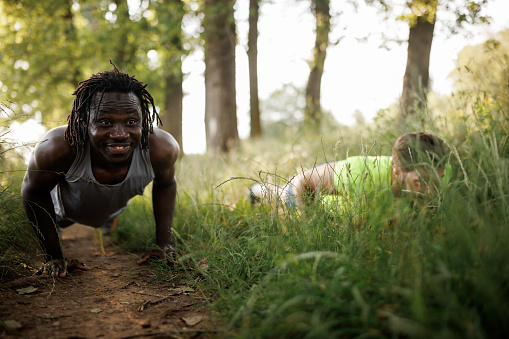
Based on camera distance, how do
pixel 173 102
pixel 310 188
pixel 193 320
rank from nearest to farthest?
pixel 193 320
pixel 310 188
pixel 173 102

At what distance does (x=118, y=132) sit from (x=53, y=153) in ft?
1.43

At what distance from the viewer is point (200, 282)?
6.96ft

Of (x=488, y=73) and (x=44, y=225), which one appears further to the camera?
(x=488, y=73)

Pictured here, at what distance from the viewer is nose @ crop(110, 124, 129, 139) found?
2262mm

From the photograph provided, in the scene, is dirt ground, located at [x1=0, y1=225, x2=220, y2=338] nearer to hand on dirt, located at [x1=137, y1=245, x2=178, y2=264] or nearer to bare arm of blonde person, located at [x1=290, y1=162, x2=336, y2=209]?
hand on dirt, located at [x1=137, y1=245, x2=178, y2=264]

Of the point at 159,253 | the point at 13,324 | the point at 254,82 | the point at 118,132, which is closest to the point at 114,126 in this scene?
the point at 118,132

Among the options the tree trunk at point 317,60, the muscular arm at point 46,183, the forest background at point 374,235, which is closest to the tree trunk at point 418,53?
the forest background at point 374,235

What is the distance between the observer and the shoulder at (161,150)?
268cm

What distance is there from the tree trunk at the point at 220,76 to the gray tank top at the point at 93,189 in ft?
15.1

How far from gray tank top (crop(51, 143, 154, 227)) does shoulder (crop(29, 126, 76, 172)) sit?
0.07 meters

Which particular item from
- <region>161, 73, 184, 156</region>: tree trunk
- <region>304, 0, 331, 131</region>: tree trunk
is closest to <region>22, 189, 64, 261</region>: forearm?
<region>304, 0, 331, 131</region>: tree trunk

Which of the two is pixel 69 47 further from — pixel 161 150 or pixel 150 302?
pixel 150 302

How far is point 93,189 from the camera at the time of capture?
2.59 meters

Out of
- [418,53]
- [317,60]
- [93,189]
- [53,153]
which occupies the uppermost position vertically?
[317,60]
